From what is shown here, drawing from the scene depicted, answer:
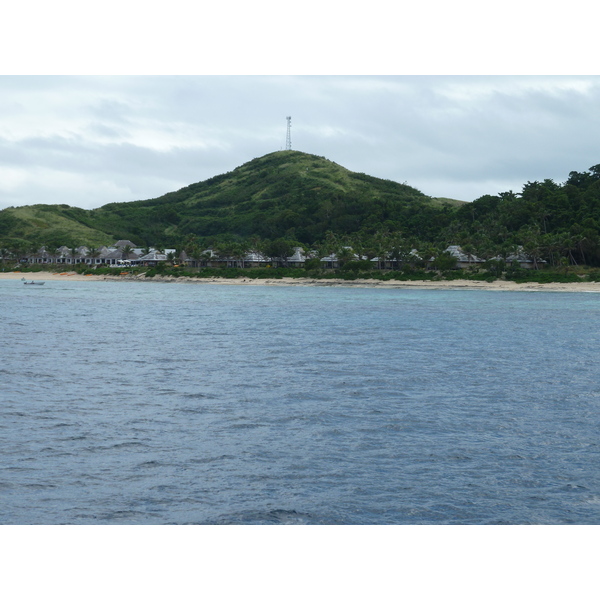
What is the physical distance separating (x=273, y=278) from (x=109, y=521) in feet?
399

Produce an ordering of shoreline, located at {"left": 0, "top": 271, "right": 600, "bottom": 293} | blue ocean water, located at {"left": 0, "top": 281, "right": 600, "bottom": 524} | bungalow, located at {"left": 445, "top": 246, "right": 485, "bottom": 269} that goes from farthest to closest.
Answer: bungalow, located at {"left": 445, "top": 246, "right": 485, "bottom": 269}
shoreline, located at {"left": 0, "top": 271, "right": 600, "bottom": 293}
blue ocean water, located at {"left": 0, "top": 281, "right": 600, "bottom": 524}

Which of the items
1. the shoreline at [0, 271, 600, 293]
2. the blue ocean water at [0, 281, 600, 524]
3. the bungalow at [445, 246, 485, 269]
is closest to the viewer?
the blue ocean water at [0, 281, 600, 524]

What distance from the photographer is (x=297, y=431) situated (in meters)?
18.7

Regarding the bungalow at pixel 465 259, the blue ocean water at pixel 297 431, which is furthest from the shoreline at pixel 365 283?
the blue ocean water at pixel 297 431

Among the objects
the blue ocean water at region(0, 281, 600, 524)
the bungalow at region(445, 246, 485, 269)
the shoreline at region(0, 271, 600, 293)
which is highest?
the bungalow at region(445, 246, 485, 269)

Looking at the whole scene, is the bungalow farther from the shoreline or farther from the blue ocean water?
the blue ocean water

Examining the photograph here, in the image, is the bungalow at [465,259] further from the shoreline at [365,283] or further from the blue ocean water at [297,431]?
the blue ocean water at [297,431]

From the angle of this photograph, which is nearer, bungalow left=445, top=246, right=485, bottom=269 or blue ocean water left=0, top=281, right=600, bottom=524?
blue ocean water left=0, top=281, right=600, bottom=524

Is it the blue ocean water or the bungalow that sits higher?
the bungalow

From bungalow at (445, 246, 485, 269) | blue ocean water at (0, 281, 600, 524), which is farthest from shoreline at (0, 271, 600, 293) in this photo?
blue ocean water at (0, 281, 600, 524)

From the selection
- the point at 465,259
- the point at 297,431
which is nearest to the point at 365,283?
the point at 465,259

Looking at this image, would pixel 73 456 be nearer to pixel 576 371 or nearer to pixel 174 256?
pixel 576 371

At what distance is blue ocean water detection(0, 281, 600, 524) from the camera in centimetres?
1311

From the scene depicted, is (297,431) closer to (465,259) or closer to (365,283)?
(365,283)
